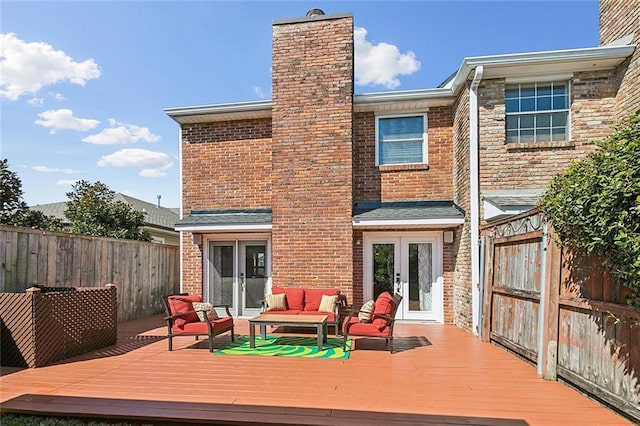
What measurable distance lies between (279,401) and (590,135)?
8217 millimetres

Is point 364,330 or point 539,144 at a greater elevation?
point 539,144

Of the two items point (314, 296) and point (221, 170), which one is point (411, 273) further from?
point (221, 170)

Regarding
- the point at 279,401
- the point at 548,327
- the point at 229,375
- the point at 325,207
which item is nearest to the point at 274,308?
the point at 325,207

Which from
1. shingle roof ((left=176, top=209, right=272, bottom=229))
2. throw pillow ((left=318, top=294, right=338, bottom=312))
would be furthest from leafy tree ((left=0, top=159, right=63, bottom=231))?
throw pillow ((left=318, top=294, right=338, bottom=312))

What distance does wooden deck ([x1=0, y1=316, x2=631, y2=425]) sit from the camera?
4.13 m

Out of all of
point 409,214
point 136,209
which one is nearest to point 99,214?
point 136,209

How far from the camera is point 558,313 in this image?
5250 mm

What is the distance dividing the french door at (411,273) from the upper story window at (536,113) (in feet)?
9.66

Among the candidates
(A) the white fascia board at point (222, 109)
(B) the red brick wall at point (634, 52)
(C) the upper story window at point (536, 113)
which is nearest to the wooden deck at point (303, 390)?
(C) the upper story window at point (536, 113)

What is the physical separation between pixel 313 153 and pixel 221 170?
2857 millimetres

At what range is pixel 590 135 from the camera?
332 inches

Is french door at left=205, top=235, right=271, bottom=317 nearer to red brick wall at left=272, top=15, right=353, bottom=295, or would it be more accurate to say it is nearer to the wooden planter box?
red brick wall at left=272, top=15, right=353, bottom=295

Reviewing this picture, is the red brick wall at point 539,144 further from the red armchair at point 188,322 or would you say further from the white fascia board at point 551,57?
the red armchair at point 188,322

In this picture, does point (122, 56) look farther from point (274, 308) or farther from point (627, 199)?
point (627, 199)
